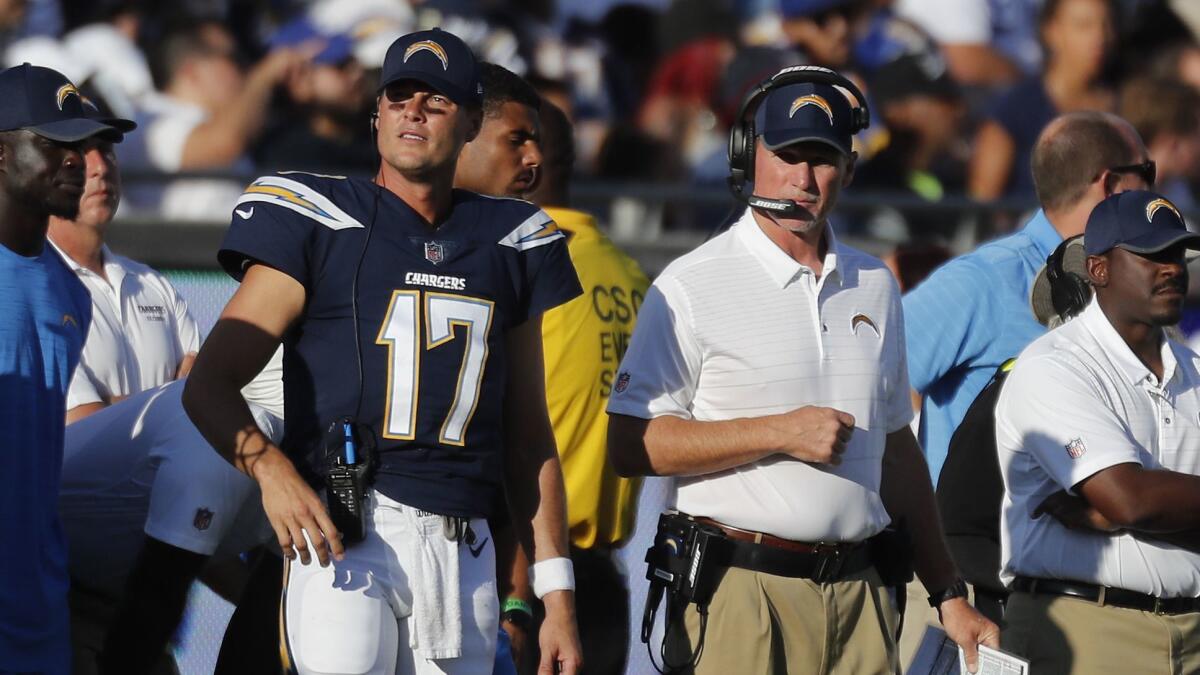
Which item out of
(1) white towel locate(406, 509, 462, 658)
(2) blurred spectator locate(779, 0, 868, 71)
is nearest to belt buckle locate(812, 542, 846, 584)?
(1) white towel locate(406, 509, 462, 658)

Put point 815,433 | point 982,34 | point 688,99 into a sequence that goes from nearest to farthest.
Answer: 1. point 815,433
2. point 688,99
3. point 982,34

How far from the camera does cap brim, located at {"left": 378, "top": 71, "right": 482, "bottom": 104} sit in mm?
3533

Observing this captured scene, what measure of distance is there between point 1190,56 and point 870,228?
287 centimetres

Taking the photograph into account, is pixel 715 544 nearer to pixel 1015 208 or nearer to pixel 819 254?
pixel 819 254

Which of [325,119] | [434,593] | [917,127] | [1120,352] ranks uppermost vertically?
[917,127]

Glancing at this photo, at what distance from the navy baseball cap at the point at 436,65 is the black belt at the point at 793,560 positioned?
1.13m

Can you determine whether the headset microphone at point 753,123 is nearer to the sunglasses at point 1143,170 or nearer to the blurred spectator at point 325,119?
the sunglasses at point 1143,170

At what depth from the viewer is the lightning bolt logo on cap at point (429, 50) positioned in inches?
141

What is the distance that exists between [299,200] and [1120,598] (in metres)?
2.19

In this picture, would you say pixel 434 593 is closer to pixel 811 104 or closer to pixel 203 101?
pixel 811 104

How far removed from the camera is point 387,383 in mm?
3404

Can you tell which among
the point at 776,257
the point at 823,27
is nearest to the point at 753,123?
the point at 776,257

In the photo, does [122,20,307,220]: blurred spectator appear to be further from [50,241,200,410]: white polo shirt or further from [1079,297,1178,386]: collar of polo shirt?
[1079,297,1178,386]: collar of polo shirt

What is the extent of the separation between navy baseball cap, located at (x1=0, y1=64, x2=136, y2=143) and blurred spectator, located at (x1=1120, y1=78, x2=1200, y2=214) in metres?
6.48
